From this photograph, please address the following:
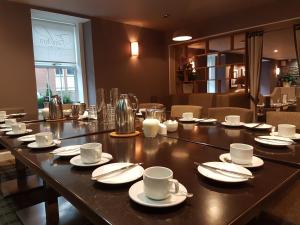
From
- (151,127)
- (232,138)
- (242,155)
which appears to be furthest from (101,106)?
(242,155)

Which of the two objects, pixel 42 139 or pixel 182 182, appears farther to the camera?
pixel 42 139

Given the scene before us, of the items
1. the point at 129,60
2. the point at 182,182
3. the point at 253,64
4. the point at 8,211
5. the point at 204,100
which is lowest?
the point at 8,211

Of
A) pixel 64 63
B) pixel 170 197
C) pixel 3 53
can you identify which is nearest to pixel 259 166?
pixel 170 197

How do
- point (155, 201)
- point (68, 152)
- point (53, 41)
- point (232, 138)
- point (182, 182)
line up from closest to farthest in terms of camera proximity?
1. point (155, 201)
2. point (182, 182)
3. point (68, 152)
4. point (232, 138)
5. point (53, 41)

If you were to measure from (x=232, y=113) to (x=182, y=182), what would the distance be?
156 cm

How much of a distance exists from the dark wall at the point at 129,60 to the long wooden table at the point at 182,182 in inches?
141

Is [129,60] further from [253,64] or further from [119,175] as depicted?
[119,175]

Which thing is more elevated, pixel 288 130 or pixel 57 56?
pixel 57 56

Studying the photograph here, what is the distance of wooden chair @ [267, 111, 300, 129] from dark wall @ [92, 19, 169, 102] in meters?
3.25

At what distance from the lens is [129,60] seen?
4891mm

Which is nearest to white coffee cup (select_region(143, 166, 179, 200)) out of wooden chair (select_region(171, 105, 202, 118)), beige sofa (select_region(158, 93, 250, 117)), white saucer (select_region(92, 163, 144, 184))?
white saucer (select_region(92, 163, 144, 184))

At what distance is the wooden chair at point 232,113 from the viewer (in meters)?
1.99

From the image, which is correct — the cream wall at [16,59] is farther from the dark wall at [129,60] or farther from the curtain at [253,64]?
the curtain at [253,64]

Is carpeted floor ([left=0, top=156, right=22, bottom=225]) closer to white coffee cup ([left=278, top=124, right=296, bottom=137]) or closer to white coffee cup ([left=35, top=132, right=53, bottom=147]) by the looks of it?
white coffee cup ([left=35, top=132, right=53, bottom=147])
